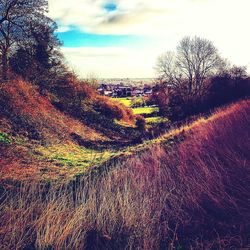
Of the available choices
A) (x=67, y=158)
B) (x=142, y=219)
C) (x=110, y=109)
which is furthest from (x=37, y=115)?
(x=142, y=219)

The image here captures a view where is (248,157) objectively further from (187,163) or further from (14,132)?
(14,132)

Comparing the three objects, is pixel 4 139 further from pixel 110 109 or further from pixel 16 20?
pixel 110 109

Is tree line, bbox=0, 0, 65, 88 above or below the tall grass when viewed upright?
above

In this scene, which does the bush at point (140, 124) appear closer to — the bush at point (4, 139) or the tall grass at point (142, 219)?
the bush at point (4, 139)

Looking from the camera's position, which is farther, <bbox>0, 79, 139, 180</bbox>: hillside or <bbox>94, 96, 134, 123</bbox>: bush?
<bbox>94, 96, 134, 123</bbox>: bush

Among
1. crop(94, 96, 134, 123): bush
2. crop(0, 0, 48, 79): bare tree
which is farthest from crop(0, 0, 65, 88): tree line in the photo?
crop(94, 96, 134, 123): bush

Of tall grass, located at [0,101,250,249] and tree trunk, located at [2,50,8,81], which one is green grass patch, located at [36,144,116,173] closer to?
tall grass, located at [0,101,250,249]

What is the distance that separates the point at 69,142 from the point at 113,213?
14.5 metres

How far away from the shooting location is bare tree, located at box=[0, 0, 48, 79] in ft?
74.2

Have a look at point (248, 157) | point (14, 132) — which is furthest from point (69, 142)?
point (248, 157)

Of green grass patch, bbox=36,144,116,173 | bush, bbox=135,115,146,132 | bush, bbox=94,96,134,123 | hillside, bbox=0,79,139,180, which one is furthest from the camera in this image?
bush, bbox=135,115,146,132

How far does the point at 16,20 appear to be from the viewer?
23219 millimetres

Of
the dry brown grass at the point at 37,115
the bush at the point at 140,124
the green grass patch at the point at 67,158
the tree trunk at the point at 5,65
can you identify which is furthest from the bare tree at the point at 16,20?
the bush at the point at 140,124

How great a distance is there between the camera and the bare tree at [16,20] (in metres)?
22.6
